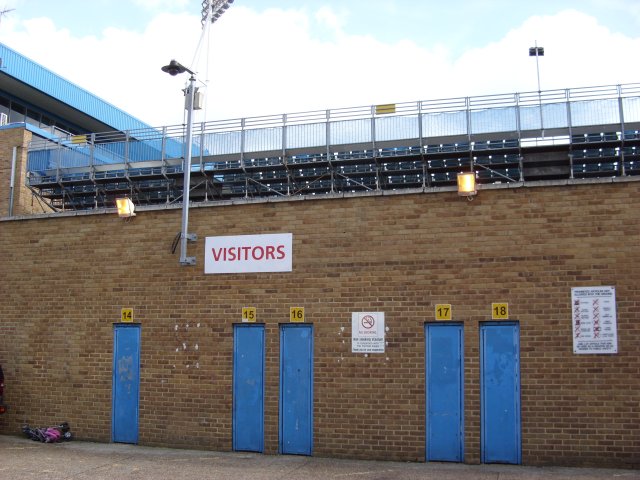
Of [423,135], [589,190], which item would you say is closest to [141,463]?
[589,190]

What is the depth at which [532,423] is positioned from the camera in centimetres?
1016

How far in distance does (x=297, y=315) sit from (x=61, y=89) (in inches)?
653

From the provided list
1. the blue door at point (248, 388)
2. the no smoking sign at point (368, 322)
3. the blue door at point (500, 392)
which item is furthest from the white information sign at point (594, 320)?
the blue door at point (248, 388)

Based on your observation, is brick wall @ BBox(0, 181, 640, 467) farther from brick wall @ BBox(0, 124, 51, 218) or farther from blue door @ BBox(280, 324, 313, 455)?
brick wall @ BBox(0, 124, 51, 218)

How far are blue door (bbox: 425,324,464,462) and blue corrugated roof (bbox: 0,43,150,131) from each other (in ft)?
57.0

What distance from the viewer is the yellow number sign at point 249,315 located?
11.8 m

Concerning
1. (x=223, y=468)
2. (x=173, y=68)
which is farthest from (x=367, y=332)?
(x=173, y=68)

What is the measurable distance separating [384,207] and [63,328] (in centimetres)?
678

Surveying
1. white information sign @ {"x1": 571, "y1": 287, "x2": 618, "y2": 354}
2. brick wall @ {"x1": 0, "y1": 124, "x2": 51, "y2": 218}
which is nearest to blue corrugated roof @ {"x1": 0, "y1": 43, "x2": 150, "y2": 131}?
brick wall @ {"x1": 0, "y1": 124, "x2": 51, "y2": 218}

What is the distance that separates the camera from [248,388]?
458 inches

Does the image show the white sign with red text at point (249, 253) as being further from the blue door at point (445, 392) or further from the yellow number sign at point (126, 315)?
the blue door at point (445, 392)

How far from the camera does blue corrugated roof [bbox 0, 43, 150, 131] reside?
2166cm

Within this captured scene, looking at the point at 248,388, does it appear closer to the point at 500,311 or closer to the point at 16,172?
the point at 500,311

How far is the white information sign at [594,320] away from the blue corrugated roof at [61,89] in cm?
1893
